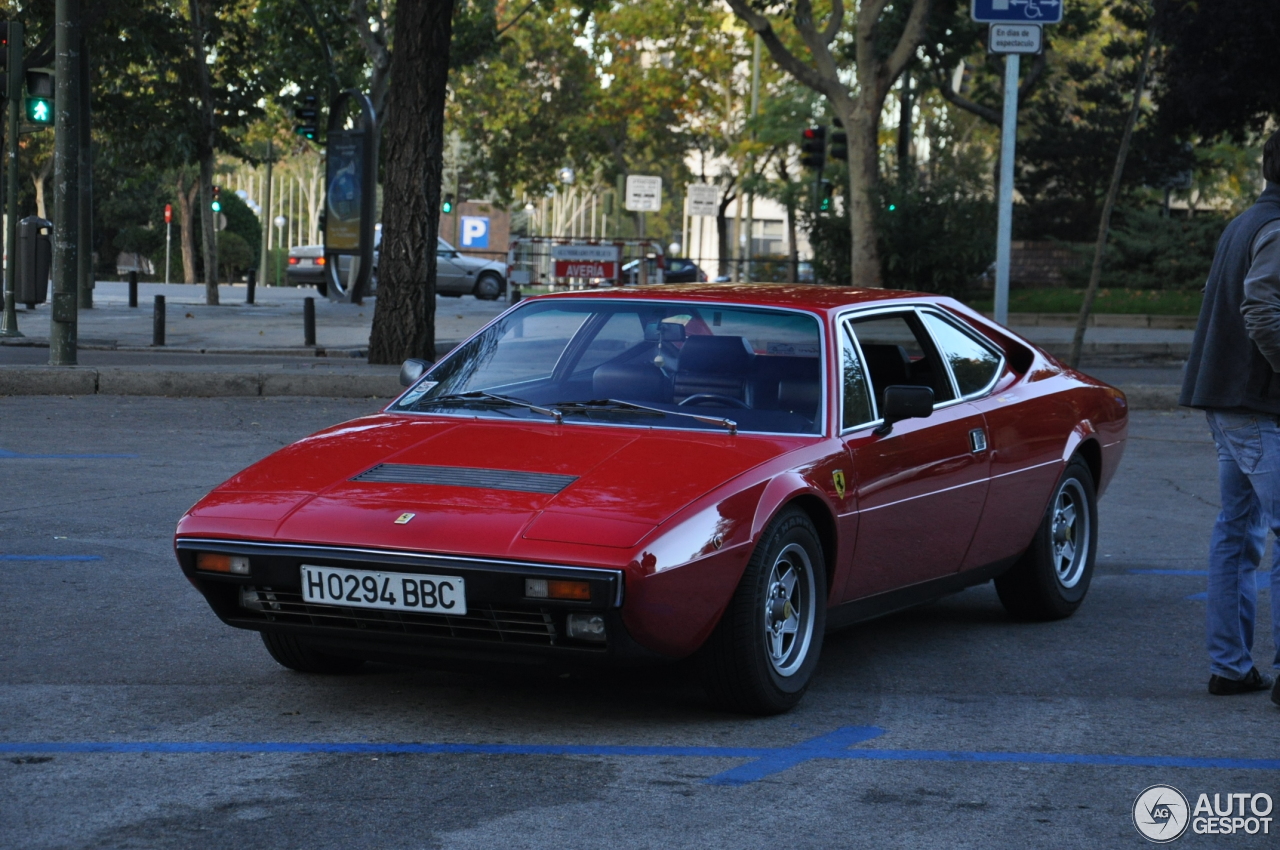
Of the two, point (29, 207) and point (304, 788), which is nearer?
point (304, 788)

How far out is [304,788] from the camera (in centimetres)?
415

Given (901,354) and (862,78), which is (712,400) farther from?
(862,78)

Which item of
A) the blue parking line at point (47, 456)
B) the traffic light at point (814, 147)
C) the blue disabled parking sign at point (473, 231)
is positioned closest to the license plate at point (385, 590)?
the blue parking line at point (47, 456)

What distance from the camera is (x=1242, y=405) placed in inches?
203

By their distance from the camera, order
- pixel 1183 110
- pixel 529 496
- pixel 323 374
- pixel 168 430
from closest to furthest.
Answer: pixel 529 496, pixel 168 430, pixel 323 374, pixel 1183 110

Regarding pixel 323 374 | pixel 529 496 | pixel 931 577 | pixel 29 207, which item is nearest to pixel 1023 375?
pixel 931 577

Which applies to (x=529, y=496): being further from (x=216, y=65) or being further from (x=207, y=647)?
(x=216, y=65)

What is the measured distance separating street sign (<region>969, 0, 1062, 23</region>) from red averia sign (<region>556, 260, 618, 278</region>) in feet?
37.6

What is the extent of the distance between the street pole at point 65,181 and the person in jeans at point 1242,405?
483 inches

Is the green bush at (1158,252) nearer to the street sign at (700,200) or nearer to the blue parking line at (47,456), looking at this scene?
the street sign at (700,200)

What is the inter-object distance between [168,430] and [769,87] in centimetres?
4881

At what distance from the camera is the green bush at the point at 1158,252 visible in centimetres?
3425

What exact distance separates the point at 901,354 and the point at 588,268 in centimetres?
2062

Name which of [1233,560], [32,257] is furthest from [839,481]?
[32,257]
